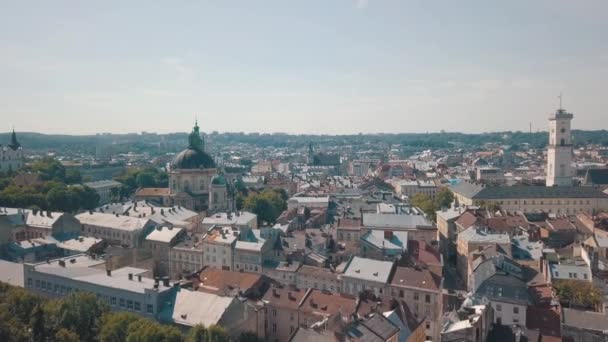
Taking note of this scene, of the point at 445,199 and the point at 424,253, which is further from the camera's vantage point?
the point at 445,199

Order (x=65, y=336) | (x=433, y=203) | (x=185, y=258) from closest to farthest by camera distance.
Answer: (x=65, y=336)
(x=185, y=258)
(x=433, y=203)

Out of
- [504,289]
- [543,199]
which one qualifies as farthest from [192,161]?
[504,289]

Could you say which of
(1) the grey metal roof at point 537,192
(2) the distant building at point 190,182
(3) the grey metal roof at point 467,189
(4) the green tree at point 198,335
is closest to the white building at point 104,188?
(2) the distant building at point 190,182

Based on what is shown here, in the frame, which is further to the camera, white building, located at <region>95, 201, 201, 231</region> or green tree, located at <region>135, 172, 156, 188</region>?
green tree, located at <region>135, 172, 156, 188</region>

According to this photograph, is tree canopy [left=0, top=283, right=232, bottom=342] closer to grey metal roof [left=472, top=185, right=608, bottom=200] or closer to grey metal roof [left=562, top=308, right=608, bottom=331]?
grey metal roof [left=562, top=308, right=608, bottom=331]

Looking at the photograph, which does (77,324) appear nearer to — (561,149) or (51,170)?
(561,149)

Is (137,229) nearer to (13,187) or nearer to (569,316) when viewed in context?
(13,187)

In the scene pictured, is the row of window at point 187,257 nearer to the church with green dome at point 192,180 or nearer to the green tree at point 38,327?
the green tree at point 38,327

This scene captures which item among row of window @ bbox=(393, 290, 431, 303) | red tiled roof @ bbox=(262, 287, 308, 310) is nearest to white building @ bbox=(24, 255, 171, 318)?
red tiled roof @ bbox=(262, 287, 308, 310)
